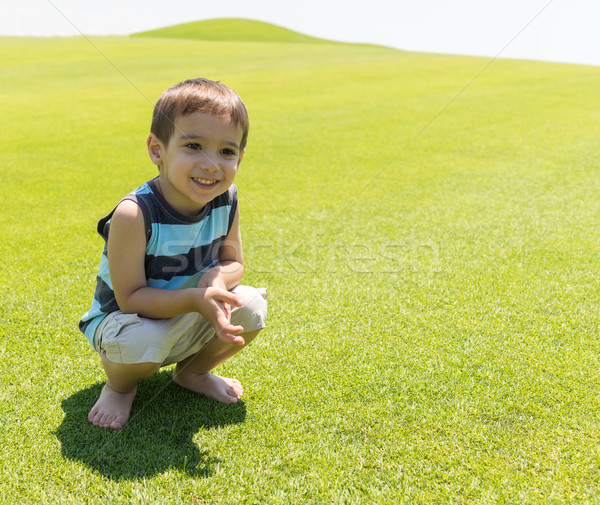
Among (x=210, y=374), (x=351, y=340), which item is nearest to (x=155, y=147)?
(x=210, y=374)

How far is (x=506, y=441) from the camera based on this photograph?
200 cm

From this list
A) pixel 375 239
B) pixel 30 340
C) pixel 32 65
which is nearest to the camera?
pixel 30 340

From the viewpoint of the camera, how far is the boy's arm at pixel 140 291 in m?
1.97

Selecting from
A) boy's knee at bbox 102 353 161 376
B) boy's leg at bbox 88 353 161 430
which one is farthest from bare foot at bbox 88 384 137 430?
boy's knee at bbox 102 353 161 376

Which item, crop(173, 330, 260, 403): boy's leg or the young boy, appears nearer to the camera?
the young boy

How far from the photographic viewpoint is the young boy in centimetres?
200

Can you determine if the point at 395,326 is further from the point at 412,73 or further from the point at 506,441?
the point at 412,73

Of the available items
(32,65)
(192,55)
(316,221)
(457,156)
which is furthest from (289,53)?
(316,221)

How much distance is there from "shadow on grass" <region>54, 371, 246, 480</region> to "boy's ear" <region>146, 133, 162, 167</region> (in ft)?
3.30

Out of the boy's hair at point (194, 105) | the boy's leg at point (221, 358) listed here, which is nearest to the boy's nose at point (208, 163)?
the boy's hair at point (194, 105)

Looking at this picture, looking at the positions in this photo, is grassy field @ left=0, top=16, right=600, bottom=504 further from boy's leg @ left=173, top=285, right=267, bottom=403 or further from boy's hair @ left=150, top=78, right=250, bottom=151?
boy's hair @ left=150, top=78, right=250, bottom=151

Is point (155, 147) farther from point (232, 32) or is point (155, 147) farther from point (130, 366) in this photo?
point (232, 32)

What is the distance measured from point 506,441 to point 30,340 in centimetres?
224

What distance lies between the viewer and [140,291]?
2.03 meters
